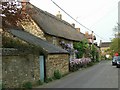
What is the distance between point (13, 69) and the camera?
57.1 feet

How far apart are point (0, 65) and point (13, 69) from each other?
1428mm

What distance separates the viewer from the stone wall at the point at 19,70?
54.5 feet

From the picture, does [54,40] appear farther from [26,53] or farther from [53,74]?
[26,53]

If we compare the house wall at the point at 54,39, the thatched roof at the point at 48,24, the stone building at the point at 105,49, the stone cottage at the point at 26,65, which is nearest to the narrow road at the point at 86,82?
the stone cottage at the point at 26,65

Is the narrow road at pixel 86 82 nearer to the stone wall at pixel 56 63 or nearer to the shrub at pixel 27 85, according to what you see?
the stone wall at pixel 56 63

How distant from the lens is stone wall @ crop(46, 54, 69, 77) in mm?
24575

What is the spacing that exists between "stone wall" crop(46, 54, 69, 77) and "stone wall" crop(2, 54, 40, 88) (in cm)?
299

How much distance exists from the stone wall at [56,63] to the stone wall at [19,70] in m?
2.99

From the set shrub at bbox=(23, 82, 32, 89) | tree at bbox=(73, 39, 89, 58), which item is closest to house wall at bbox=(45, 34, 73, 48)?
tree at bbox=(73, 39, 89, 58)

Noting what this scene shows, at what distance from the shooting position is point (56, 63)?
27.1 meters

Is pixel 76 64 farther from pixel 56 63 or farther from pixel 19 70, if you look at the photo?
pixel 19 70

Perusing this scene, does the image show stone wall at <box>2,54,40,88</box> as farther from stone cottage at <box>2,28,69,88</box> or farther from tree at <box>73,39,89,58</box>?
tree at <box>73,39,89,58</box>

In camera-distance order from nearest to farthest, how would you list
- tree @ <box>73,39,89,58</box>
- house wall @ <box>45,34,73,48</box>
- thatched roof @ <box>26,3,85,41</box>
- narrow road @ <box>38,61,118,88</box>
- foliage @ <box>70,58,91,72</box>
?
narrow road @ <box>38,61,118,88</box> < thatched roof @ <box>26,3,85,41</box> < house wall @ <box>45,34,73,48</box> < foliage @ <box>70,58,91,72</box> < tree @ <box>73,39,89,58</box>

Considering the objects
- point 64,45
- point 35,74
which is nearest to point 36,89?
point 35,74
